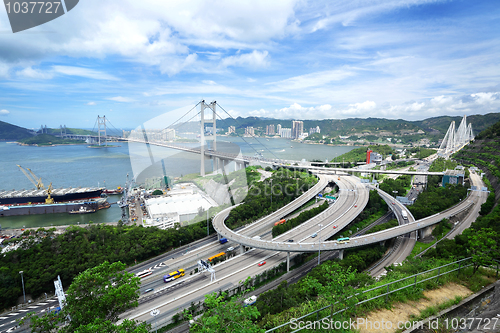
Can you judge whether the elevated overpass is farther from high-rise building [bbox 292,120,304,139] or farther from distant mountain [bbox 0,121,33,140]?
distant mountain [bbox 0,121,33,140]

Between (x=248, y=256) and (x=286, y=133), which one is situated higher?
(x=286, y=133)

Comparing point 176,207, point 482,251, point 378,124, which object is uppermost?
point 378,124

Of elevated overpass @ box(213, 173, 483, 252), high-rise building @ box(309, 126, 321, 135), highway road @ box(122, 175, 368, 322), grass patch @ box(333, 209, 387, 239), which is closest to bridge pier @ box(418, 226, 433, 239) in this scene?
elevated overpass @ box(213, 173, 483, 252)

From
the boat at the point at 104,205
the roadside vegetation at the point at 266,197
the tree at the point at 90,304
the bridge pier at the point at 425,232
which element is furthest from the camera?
the boat at the point at 104,205

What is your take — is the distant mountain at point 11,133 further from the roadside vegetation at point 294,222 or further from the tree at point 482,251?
the tree at point 482,251

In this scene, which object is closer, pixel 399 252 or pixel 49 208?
pixel 399 252

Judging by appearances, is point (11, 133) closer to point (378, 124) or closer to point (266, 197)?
point (266, 197)

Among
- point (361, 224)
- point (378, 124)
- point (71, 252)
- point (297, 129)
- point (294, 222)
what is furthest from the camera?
point (378, 124)

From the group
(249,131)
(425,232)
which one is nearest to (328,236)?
(425,232)

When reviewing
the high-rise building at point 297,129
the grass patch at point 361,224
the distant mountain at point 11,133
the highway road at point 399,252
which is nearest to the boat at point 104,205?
the grass patch at point 361,224
